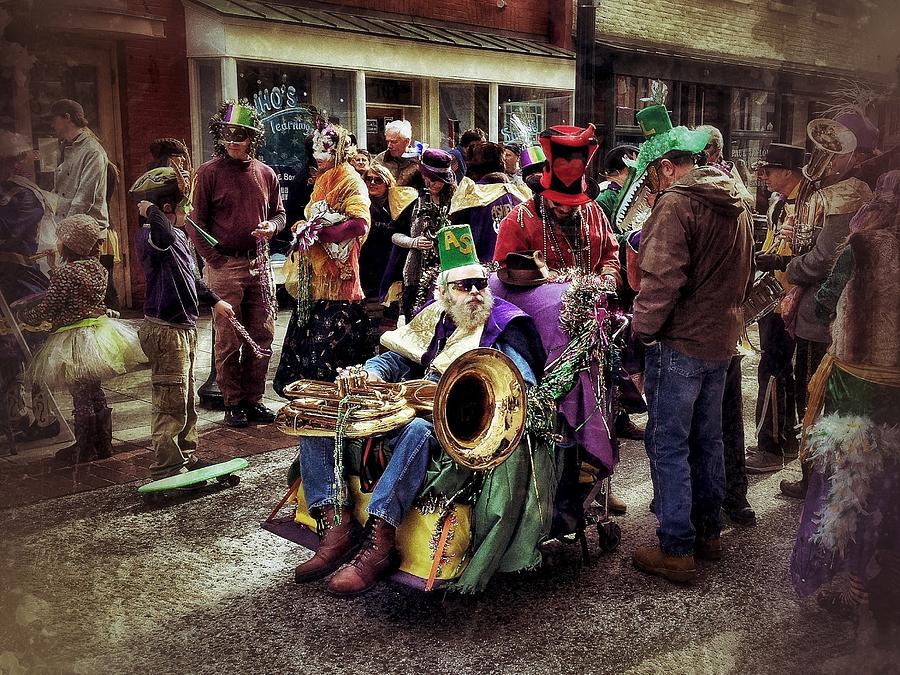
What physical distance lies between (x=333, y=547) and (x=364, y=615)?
341 mm

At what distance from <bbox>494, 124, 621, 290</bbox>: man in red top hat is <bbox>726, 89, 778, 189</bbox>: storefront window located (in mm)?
1255

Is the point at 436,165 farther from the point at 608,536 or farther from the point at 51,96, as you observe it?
the point at 51,96

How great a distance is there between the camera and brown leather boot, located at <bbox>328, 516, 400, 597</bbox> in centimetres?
357

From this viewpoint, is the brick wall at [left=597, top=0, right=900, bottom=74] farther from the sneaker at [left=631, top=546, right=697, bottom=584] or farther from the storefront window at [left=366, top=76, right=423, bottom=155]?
the storefront window at [left=366, top=76, right=423, bottom=155]

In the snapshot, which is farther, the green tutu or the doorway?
the green tutu

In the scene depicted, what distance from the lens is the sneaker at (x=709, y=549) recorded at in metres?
4.13

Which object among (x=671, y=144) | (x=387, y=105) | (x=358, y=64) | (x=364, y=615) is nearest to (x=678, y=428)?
(x=671, y=144)

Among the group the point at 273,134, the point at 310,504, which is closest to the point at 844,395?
the point at 310,504

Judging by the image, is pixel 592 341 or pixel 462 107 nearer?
pixel 592 341

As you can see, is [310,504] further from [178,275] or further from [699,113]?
[699,113]

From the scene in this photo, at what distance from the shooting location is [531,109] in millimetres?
10086

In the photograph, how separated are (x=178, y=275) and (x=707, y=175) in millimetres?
2724

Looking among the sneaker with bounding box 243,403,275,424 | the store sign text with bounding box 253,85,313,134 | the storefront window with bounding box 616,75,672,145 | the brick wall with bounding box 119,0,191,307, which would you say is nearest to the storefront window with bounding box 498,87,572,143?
the storefront window with bounding box 616,75,672,145

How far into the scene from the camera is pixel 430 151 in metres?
6.30
